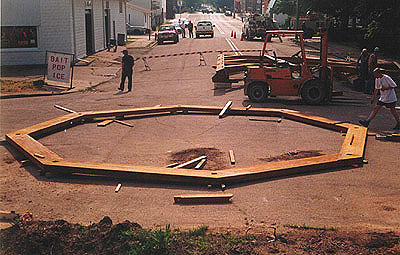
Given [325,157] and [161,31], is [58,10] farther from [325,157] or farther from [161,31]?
[325,157]

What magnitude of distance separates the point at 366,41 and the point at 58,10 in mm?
26559

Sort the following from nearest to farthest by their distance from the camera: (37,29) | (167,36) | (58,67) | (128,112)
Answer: (128,112) → (58,67) → (37,29) → (167,36)

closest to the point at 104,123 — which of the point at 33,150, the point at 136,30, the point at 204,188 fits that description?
the point at 33,150

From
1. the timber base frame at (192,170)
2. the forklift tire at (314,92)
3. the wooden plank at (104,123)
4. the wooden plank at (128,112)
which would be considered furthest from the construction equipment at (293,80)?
the wooden plank at (104,123)

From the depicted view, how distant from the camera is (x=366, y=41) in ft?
143

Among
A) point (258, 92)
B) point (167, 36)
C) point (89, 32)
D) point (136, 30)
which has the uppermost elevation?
point (136, 30)

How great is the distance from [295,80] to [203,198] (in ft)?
34.9

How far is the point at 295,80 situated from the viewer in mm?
18328

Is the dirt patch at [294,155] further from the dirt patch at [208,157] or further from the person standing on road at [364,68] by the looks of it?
the person standing on road at [364,68]

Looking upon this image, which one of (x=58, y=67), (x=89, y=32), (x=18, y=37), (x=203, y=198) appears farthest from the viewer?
(x=89, y=32)

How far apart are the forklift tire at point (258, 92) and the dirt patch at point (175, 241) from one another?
38.9 ft

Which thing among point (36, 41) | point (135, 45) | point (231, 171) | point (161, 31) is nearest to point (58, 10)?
point (36, 41)

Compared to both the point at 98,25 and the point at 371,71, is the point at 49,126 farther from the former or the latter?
the point at 98,25

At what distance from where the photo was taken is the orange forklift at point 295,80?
18203 millimetres
